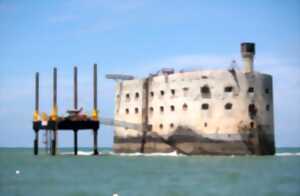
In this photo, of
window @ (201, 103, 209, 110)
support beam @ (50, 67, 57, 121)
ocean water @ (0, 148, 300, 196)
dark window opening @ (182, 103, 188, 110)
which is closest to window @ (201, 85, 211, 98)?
window @ (201, 103, 209, 110)

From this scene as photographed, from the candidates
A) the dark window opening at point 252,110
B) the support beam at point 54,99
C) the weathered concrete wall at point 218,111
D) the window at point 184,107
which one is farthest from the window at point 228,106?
the support beam at point 54,99

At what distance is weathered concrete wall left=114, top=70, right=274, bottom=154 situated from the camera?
5419 cm

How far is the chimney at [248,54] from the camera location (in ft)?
183

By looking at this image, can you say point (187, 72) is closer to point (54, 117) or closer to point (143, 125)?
point (143, 125)

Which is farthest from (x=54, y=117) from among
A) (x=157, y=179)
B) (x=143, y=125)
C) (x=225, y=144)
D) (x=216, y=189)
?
(x=216, y=189)

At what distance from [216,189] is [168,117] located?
29063 mm

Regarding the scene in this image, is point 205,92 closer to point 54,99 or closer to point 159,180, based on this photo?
point 54,99

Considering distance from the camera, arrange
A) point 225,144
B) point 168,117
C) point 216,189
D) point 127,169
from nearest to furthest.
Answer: point 216,189 < point 127,169 < point 225,144 < point 168,117

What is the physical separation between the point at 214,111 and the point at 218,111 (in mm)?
351

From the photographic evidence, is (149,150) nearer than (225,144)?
No

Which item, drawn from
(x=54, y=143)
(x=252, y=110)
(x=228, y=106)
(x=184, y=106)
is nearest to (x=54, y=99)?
(x=54, y=143)

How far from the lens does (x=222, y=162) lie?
153 feet

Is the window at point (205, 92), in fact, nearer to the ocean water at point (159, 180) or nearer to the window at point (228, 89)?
the window at point (228, 89)

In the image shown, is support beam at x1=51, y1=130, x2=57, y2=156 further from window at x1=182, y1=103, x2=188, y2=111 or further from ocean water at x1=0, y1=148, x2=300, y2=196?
ocean water at x1=0, y1=148, x2=300, y2=196
